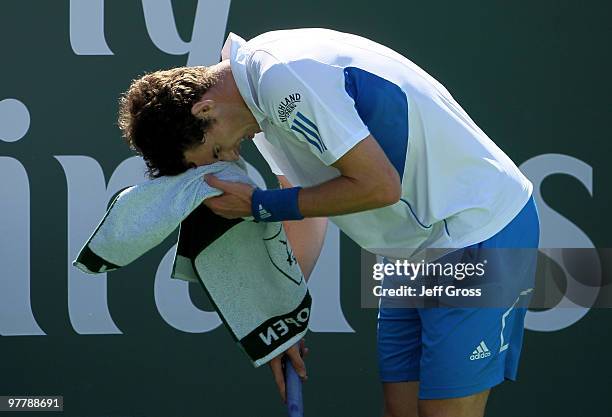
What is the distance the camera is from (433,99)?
258 cm

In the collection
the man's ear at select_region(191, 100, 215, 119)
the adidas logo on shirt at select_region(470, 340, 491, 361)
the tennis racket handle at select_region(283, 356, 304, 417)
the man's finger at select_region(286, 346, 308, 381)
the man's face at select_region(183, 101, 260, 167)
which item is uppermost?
the man's ear at select_region(191, 100, 215, 119)

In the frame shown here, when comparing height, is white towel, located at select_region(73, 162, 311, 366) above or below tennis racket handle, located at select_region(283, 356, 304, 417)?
above

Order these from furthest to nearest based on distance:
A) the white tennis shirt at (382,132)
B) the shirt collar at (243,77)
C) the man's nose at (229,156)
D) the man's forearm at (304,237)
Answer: the man's forearm at (304,237) < the man's nose at (229,156) < the shirt collar at (243,77) < the white tennis shirt at (382,132)

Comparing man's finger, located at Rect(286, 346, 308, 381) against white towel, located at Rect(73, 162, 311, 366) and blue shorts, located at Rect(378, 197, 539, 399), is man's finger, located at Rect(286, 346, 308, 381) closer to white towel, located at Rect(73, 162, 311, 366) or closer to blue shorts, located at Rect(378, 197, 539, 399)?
white towel, located at Rect(73, 162, 311, 366)

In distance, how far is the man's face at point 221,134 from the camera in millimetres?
2549

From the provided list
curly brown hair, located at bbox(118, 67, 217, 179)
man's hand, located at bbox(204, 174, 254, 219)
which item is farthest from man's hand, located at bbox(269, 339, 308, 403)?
curly brown hair, located at bbox(118, 67, 217, 179)

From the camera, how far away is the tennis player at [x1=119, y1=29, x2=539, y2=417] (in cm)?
241

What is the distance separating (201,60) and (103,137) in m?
0.45

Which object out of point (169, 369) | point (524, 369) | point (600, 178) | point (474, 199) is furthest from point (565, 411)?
point (474, 199)

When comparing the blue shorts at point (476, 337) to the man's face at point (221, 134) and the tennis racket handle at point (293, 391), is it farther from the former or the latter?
the man's face at point (221, 134)

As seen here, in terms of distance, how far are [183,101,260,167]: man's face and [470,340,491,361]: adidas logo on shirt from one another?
0.74m

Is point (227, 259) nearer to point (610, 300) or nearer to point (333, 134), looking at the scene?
point (333, 134)

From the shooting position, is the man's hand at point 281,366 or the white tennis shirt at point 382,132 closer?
the white tennis shirt at point 382,132

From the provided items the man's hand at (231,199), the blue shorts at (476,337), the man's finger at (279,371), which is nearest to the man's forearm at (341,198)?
the man's hand at (231,199)
